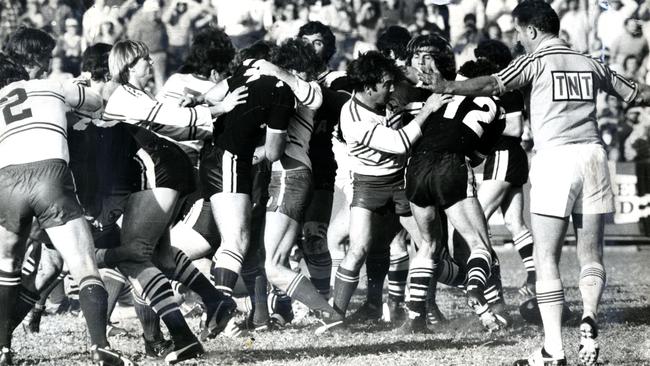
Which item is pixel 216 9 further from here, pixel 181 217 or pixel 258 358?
pixel 258 358

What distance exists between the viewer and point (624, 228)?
13.9 metres

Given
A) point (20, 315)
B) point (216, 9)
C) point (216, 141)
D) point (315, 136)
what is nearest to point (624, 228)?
point (216, 9)

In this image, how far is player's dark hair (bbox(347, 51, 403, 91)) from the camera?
7.22 meters

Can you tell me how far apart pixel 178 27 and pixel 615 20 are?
4028 millimetres

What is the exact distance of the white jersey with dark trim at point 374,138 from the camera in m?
7.04

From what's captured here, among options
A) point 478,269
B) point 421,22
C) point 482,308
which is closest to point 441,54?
point 478,269

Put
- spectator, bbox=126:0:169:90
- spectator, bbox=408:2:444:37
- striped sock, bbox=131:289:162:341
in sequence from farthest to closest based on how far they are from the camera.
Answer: spectator, bbox=408:2:444:37 → spectator, bbox=126:0:169:90 → striped sock, bbox=131:289:162:341

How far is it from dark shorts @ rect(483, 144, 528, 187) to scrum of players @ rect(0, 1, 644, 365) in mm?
11

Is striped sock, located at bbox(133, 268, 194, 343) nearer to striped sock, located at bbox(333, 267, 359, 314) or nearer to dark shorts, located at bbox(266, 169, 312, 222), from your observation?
dark shorts, located at bbox(266, 169, 312, 222)

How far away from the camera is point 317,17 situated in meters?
12.0

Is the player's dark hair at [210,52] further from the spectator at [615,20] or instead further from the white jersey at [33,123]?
the spectator at [615,20]

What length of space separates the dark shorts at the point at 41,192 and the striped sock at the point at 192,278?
1112 millimetres

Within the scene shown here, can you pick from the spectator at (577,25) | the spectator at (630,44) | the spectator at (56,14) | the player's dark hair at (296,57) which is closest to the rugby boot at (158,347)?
the player's dark hair at (296,57)

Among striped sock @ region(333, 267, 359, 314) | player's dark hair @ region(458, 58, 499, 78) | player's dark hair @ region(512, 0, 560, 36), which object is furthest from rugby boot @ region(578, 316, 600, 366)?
player's dark hair @ region(458, 58, 499, 78)
